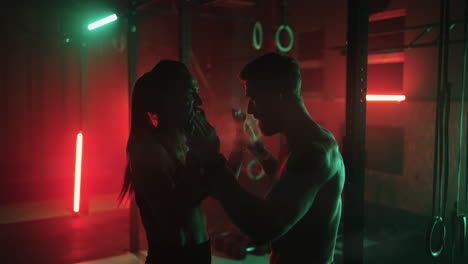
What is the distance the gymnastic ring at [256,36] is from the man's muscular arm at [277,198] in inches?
198

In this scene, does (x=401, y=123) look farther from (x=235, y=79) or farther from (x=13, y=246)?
(x=13, y=246)

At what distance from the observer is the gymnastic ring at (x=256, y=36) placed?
6812 millimetres

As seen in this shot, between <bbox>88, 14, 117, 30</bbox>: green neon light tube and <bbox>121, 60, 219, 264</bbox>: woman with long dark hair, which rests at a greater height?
<bbox>88, 14, 117, 30</bbox>: green neon light tube

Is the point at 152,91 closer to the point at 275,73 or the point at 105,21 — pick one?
the point at 275,73

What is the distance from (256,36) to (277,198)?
553 cm

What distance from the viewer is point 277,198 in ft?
6.05

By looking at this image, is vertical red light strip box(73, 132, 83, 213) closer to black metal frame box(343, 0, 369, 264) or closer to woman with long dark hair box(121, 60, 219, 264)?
woman with long dark hair box(121, 60, 219, 264)

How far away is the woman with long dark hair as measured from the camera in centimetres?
247

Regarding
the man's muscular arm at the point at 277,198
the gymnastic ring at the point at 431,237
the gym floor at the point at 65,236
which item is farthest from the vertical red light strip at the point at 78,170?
the man's muscular arm at the point at 277,198

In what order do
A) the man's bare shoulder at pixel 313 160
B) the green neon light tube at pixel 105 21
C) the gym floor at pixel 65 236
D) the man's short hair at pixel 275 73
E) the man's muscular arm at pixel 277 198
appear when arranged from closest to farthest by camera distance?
1. the man's muscular arm at pixel 277 198
2. the man's bare shoulder at pixel 313 160
3. the man's short hair at pixel 275 73
4. the gym floor at pixel 65 236
5. the green neon light tube at pixel 105 21

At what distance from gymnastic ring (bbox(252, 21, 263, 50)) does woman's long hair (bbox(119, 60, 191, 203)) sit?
425cm

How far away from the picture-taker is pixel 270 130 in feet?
7.22

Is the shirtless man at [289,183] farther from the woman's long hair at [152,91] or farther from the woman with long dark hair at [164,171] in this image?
the woman's long hair at [152,91]

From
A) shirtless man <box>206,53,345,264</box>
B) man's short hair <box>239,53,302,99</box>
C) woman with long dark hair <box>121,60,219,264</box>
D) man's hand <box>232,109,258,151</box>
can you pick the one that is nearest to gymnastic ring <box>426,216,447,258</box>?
shirtless man <box>206,53,345,264</box>
